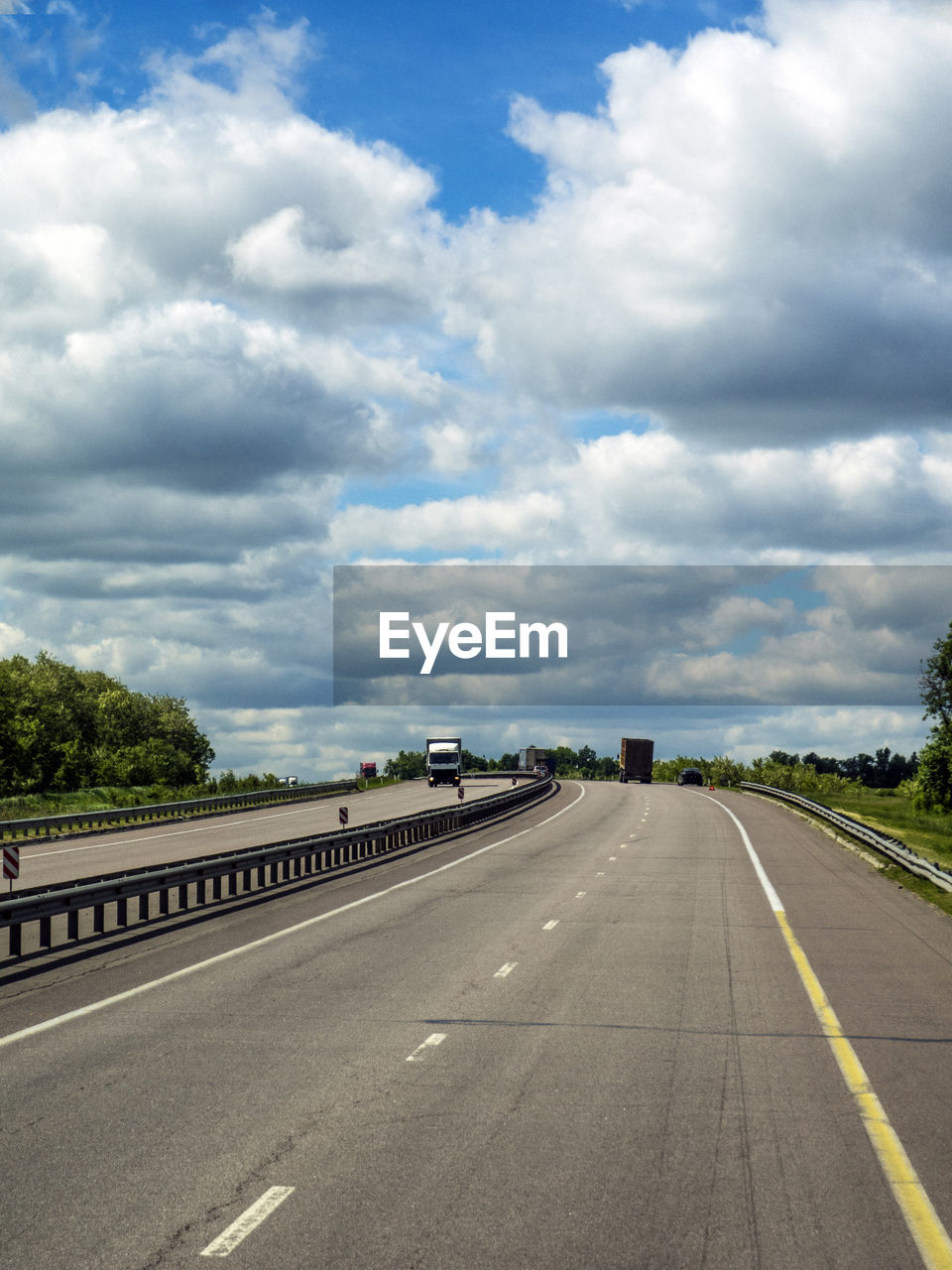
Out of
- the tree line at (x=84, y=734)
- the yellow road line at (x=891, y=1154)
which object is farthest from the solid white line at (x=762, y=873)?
the tree line at (x=84, y=734)

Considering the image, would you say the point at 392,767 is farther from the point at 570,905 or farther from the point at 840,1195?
the point at 840,1195

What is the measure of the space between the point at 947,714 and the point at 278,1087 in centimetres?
7349

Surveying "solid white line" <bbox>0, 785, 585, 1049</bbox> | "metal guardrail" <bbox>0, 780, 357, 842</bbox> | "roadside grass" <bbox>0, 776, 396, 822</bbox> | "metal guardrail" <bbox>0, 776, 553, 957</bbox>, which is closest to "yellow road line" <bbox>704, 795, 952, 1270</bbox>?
"solid white line" <bbox>0, 785, 585, 1049</bbox>

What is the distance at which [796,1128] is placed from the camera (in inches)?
309

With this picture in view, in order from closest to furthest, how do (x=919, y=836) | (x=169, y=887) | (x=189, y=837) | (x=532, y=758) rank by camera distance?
(x=169, y=887) → (x=189, y=837) → (x=919, y=836) → (x=532, y=758)

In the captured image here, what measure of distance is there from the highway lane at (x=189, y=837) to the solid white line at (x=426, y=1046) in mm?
13413

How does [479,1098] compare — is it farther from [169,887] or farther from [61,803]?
[61,803]

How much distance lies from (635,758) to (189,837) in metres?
67.7

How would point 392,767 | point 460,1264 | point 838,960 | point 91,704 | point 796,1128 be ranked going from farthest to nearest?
point 392,767, point 91,704, point 838,960, point 796,1128, point 460,1264

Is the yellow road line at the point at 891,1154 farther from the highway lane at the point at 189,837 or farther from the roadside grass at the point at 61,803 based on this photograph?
the roadside grass at the point at 61,803

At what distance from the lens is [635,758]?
10369cm

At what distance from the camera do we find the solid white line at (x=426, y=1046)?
31.7 feet

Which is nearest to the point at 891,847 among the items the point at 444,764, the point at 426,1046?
the point at 426,1046

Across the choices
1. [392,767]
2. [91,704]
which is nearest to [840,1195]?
[91,704]
